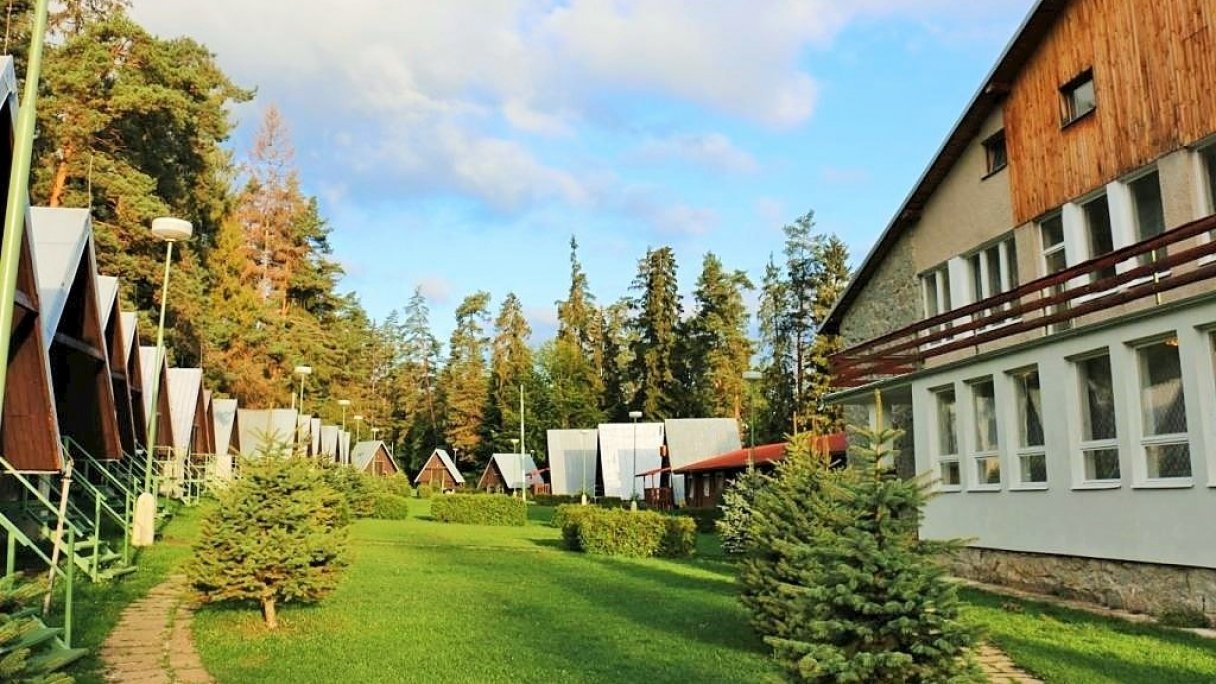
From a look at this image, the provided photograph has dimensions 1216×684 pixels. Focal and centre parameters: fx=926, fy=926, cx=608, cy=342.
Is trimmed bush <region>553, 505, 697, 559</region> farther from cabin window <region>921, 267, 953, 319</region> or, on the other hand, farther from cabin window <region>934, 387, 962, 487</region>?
cabin window <region>921, 267, 953, 319</region>

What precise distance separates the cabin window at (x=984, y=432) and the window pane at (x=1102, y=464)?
2.11 m

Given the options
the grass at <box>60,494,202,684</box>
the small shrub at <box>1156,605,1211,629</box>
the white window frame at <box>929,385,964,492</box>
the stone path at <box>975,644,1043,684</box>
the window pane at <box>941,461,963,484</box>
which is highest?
the white window frame at <box>929,385,964,492</box>

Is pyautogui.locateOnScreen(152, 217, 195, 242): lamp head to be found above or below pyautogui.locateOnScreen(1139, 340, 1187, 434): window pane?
above

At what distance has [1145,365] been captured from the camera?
11992 mm

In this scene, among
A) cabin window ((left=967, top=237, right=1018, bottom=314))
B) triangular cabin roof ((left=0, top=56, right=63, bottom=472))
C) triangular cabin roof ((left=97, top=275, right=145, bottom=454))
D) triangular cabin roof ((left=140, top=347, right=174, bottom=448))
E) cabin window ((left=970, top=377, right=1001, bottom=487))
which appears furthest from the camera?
triangular cabin roof ((left=140, top=347, right=174, bottom=448))

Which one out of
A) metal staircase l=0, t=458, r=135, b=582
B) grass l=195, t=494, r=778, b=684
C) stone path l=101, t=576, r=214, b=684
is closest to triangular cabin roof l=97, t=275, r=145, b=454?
metal staircase l=0, t=458, r=135, b=582

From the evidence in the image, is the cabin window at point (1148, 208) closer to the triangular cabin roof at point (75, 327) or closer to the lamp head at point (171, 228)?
the lamp head at point (171, 228)

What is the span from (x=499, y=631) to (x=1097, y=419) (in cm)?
877

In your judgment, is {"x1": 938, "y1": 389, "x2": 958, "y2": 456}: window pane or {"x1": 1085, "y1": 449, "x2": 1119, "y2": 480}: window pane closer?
{"x1": 1085, "y1": 449, "x2": 1119, "y2": 480}: window pane

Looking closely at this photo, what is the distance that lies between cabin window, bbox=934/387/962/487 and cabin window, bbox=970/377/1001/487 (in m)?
0.58

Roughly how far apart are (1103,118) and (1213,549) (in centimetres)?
651

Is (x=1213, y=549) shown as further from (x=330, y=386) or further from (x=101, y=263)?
(x=330, y=386)

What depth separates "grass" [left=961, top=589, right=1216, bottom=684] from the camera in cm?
799

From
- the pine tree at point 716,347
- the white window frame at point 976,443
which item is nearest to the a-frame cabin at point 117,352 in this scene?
the white window frame at point 976,443
